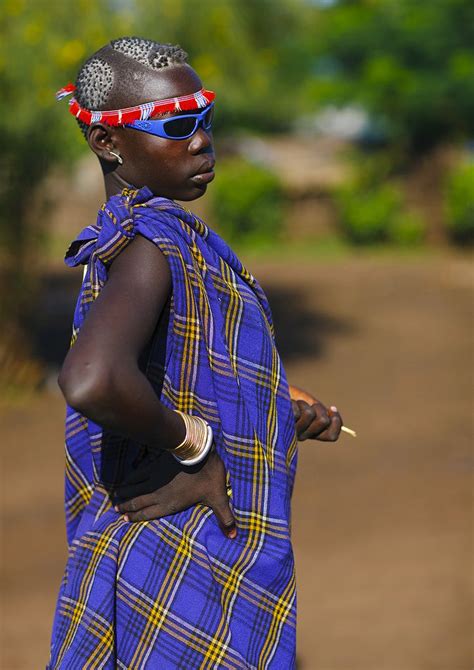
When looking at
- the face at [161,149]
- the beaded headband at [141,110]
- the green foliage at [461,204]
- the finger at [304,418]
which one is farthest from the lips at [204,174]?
the green foliage at [461,204]

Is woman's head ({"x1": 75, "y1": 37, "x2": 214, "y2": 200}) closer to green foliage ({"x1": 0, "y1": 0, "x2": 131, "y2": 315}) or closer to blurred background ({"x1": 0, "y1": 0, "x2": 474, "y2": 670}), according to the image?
blurred background ({"x1": 0, "y1": 0, "x2": 474, "y2": 670})

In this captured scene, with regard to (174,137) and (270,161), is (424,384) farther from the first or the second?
(270,161)

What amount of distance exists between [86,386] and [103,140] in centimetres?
52

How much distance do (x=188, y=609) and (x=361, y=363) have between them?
7506 millimetres

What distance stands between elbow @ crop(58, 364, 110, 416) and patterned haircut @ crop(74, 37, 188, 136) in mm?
534

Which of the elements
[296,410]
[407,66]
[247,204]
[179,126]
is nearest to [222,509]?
[296,410]

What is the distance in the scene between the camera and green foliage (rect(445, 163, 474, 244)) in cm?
1545

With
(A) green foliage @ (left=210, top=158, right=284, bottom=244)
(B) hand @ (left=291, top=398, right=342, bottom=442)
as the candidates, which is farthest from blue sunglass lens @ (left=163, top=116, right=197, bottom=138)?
(A) green foliage @ (left=210, top=158, right=284, bottom=244)

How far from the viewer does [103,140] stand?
1.87 m

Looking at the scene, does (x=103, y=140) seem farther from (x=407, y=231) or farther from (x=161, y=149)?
(x=407, y=231)

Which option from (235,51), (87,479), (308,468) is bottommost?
(308,468)

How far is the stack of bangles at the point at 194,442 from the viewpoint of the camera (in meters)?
1.74

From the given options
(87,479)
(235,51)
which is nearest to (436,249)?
(235,51)

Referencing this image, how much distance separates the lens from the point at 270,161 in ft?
78.4
